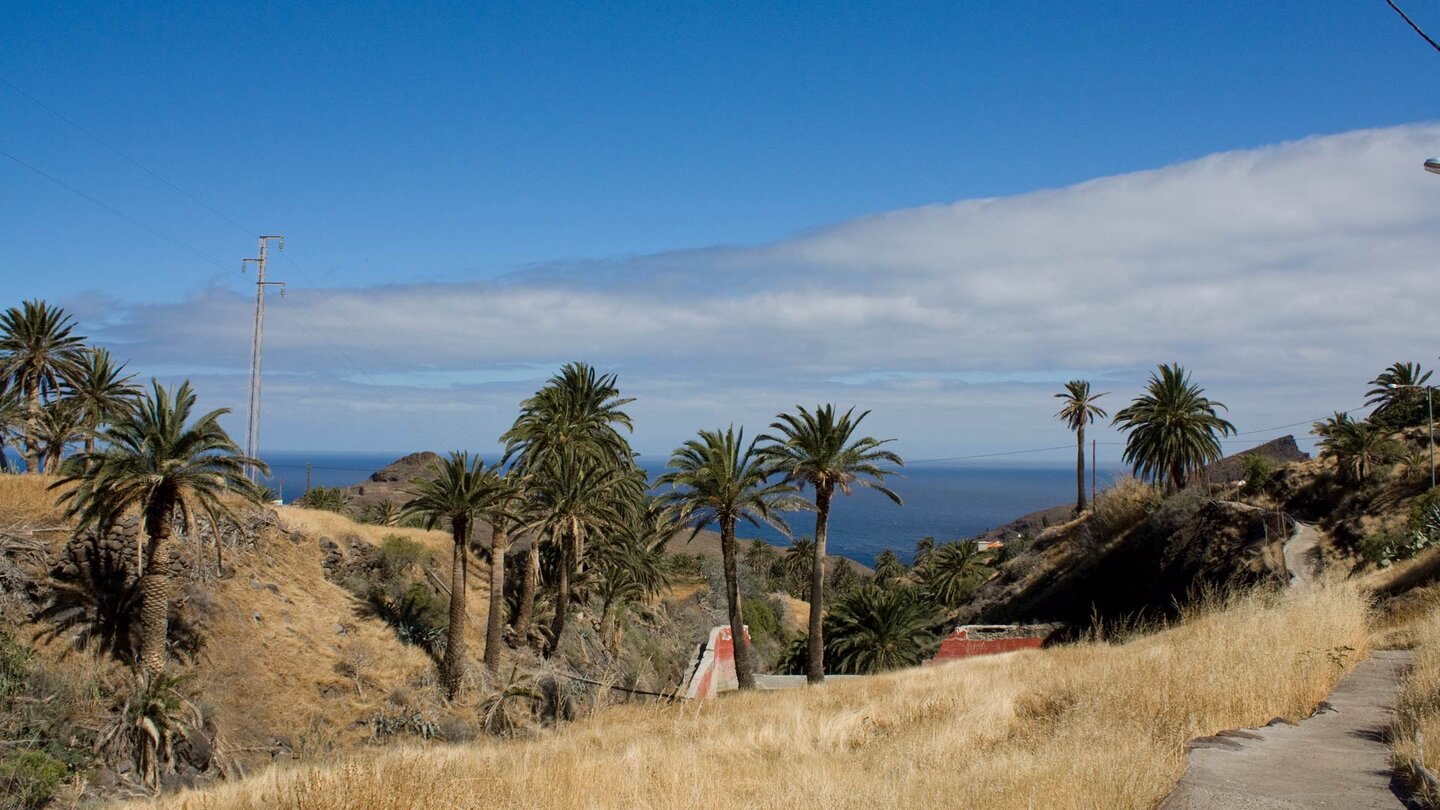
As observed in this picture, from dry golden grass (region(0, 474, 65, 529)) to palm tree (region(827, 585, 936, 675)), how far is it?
30.0m

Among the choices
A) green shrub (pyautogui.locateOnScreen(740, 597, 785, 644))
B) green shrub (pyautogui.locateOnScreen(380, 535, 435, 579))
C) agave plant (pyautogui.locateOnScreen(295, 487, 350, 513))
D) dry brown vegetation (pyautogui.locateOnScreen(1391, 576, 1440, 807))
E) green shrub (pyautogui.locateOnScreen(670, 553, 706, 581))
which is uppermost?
dry brown vegetation (pyautogui.locateOnScreen(1391, 576, 1440, 807))

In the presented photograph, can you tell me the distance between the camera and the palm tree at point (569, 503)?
119ft

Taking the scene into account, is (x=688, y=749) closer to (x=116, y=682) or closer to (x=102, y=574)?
(x=116, y=682)

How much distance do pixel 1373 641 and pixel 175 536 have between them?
113ft

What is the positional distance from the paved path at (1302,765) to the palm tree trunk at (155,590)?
26.8 metres

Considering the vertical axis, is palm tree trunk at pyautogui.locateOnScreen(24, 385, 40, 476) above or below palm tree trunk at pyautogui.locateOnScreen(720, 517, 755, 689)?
above

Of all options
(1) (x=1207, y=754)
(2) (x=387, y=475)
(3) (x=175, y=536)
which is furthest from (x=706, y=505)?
(2) (x=387, y=475)

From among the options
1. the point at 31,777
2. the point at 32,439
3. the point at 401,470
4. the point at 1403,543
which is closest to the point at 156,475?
the point at 31,777

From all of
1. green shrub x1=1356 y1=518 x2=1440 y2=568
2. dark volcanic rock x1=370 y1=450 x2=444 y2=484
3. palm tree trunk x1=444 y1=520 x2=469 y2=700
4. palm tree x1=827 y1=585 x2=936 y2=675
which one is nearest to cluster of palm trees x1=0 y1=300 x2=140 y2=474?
palm tree trunk x1=444 y1=520 x2=469 y2=700

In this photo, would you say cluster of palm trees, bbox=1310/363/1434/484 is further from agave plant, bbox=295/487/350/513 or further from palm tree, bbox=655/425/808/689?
agave plant, bbox=295/487/350/513

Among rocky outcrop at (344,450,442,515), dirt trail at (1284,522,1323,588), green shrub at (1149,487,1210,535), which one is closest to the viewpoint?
dirt trail at (1284,522,1323,588)

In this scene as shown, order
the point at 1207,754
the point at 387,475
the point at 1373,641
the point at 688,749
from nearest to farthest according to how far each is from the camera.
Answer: the point at 1207,754
the point at 688,749
the point at 1373,641
the point at 387,475

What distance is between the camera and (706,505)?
33.9m

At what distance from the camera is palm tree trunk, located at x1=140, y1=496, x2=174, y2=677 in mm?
25938
